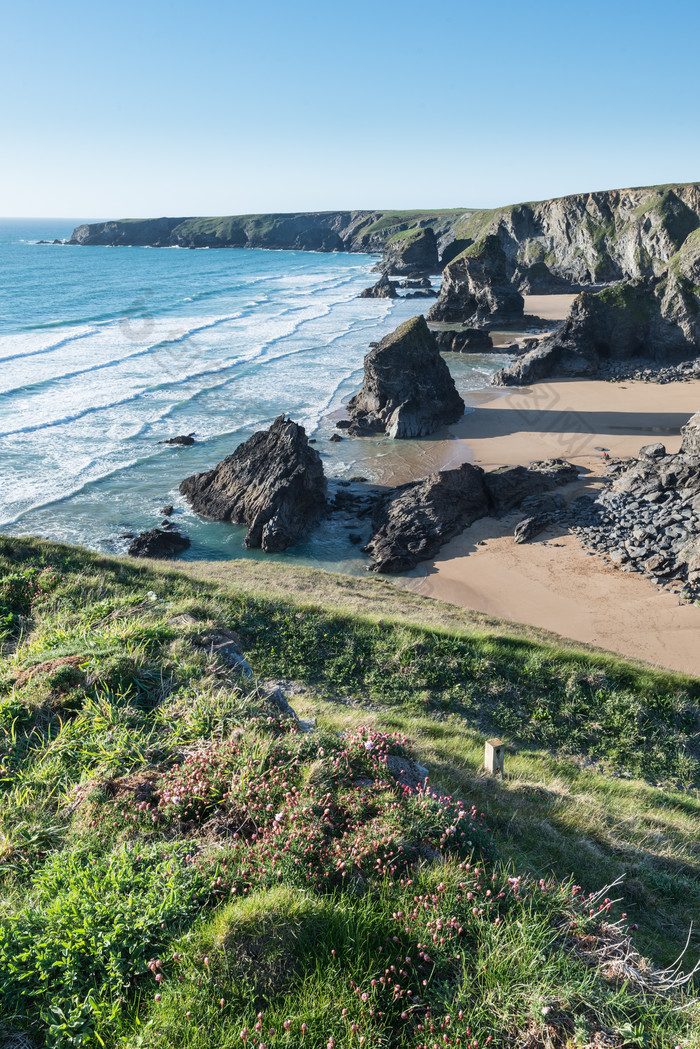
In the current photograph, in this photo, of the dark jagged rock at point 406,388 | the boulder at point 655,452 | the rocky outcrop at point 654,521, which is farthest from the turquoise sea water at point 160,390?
the boulder at point 655,452

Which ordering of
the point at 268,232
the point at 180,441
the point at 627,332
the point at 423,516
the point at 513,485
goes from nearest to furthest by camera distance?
the point at 423,516
the point at 513,485
the point at 180,441
the point at 627,332
the point at 268,232

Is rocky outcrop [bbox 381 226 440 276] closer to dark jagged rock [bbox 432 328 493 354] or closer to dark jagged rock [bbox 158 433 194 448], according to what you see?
dark jagged rock [bbox 432 328 493 354]

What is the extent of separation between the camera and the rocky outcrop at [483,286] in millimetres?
65438

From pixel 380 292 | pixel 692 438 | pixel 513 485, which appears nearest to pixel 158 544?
pixel 513 485

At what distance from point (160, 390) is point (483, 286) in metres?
39.2

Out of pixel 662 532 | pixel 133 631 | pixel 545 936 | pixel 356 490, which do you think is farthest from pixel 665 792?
pixel 356 490

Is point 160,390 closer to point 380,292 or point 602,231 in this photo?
point 380,292

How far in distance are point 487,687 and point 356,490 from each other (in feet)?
58.7

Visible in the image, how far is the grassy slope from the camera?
3709mm

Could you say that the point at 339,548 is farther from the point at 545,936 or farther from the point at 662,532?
the point at 545,936

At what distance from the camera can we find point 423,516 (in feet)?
79.2

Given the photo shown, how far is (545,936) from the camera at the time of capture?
4.28 m

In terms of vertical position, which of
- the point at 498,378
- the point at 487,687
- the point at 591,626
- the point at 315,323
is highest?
the point at 315,323

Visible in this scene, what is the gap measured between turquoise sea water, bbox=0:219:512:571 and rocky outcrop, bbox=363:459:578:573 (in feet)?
4.95
